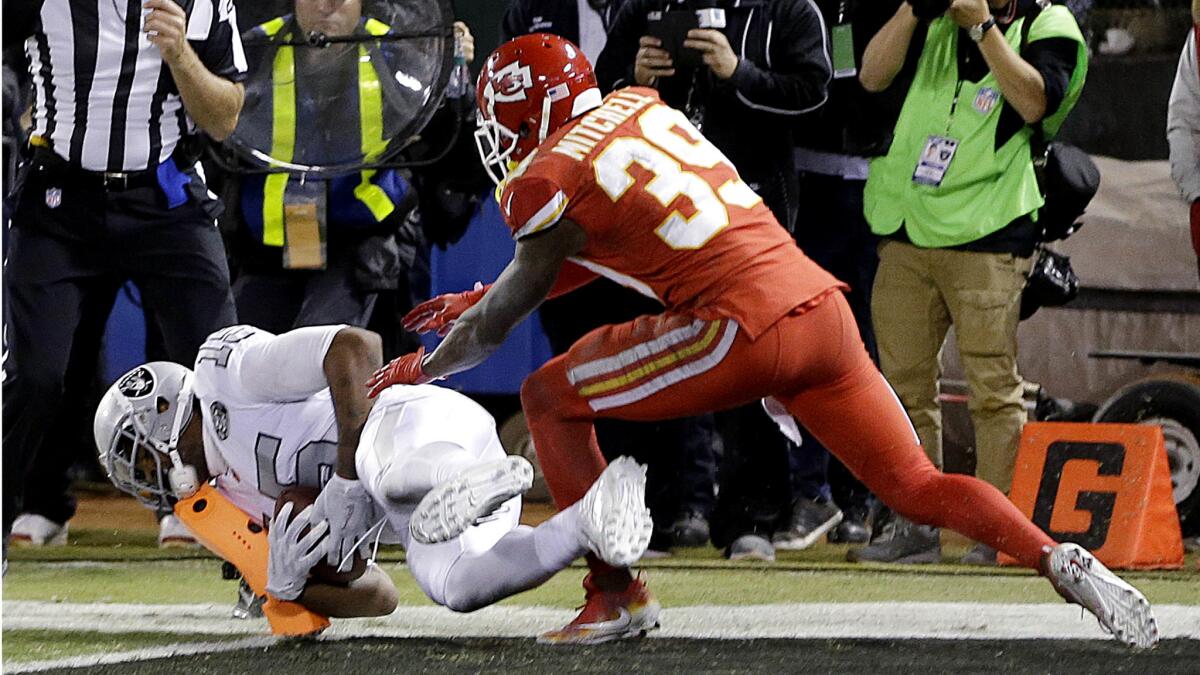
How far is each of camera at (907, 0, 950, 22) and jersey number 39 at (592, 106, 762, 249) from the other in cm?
173

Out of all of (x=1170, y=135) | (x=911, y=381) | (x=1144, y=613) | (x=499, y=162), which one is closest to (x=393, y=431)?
(x=499, y=162)

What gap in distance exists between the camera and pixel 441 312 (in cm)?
392

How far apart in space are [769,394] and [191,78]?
6.80 feet

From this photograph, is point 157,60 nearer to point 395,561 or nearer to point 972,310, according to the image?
point 395,561

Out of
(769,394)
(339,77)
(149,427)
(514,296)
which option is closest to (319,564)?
(149,427)

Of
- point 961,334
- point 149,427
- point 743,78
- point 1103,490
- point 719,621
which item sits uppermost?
point 743,78

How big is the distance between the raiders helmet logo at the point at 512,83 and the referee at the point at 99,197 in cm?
140

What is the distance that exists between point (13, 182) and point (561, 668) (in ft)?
8.28

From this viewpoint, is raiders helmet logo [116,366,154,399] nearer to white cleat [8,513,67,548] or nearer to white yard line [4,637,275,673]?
white yard line [4,637,275,673]

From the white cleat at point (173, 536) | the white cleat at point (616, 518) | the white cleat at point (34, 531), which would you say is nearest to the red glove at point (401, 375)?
the white cleat at point (616, 518)

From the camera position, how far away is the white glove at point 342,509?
3.73m

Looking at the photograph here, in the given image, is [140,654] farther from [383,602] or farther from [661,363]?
[661,363]

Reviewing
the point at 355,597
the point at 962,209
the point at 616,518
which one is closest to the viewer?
the point at 616,518

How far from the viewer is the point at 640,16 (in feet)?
18.2
